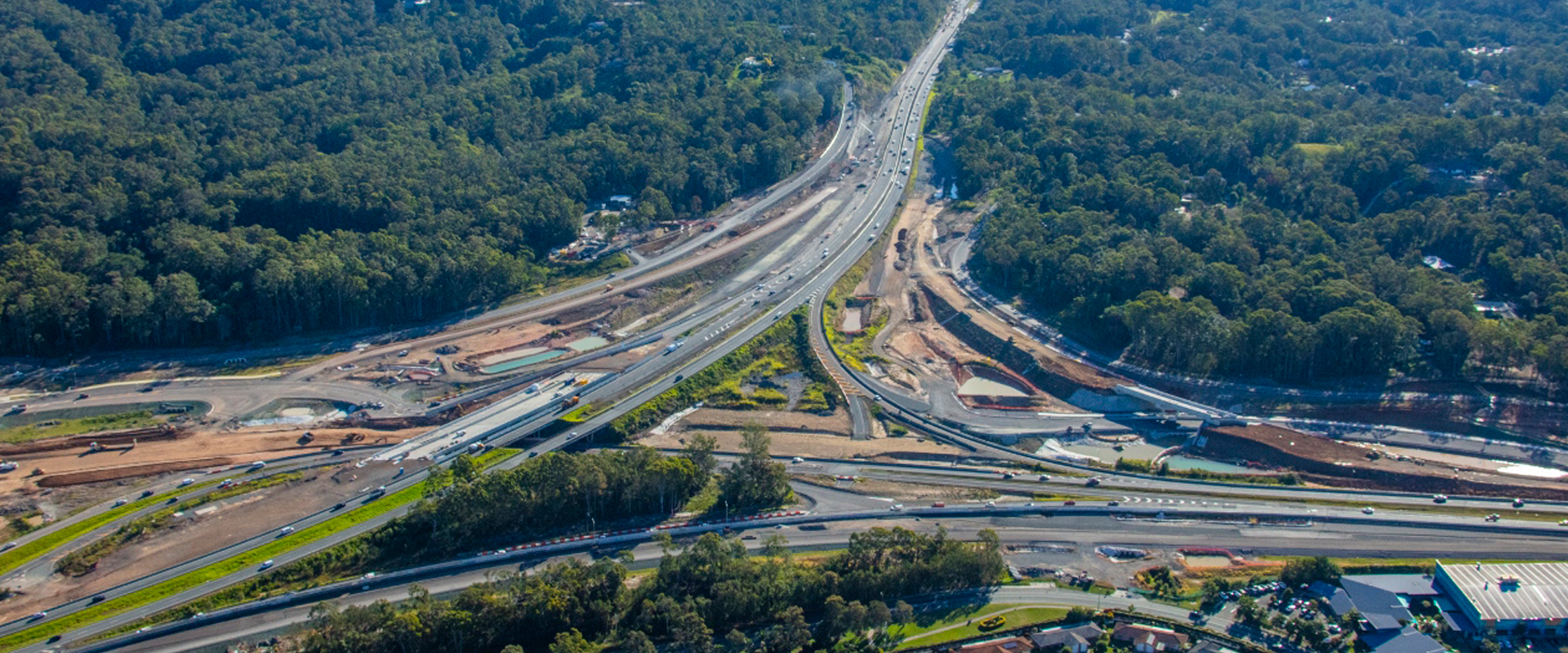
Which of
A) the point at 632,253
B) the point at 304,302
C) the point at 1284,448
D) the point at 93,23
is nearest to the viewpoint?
the point at 1284,448

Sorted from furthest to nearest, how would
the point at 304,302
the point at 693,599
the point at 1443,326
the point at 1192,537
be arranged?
the point at 304,302 < the point at 1443,326 < the point at 1192,537 < the point at 693,599

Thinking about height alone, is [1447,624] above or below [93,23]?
below

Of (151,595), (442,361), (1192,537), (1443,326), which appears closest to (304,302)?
(442,361)

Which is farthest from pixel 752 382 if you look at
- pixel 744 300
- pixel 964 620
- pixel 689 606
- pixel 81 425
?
pixel 81 425

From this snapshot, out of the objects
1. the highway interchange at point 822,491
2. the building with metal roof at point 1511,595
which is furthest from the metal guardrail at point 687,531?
the building with metal roof at point 1511,595

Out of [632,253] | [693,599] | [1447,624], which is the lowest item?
[1447,624]

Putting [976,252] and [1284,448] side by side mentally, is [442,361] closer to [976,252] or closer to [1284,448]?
[976,252]

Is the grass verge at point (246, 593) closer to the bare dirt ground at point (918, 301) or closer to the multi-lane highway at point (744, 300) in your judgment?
the multi-lane highway at point (744, 300)
